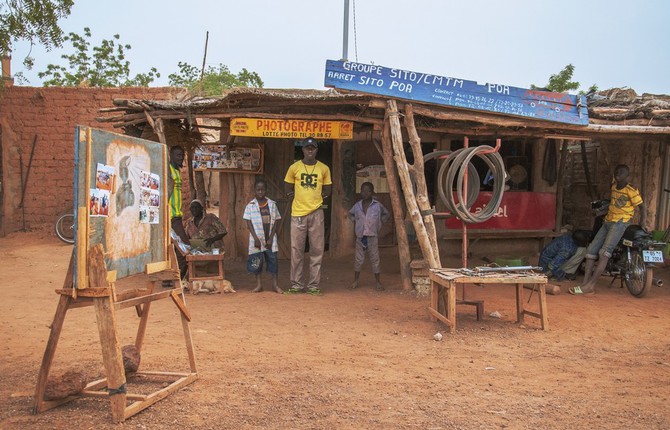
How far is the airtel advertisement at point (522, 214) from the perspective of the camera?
10.5 metres

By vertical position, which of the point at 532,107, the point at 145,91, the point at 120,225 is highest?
the point at 145,91

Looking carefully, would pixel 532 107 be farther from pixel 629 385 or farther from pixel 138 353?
pixel 138 353

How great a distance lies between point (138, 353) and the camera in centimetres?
445

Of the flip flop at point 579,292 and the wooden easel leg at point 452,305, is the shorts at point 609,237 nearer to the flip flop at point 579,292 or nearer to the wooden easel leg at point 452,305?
the flip flop at point 579,292

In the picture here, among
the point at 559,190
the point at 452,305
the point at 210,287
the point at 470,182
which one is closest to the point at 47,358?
the point at 452,305

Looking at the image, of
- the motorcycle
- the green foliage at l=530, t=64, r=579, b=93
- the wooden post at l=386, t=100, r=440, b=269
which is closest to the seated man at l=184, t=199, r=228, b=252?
the wooden post at l=386, t=100, r=440, b=269

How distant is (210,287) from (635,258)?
594 centimetres

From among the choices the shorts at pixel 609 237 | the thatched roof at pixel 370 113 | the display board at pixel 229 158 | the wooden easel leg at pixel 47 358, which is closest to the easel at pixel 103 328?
the wooden easel leg at pixel 47 358

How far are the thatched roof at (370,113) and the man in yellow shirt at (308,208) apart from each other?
0.60 meters

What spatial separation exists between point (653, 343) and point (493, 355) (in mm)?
1845

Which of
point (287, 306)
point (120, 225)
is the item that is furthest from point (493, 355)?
point (120, 225)

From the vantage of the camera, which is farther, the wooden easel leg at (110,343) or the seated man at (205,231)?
the seated man at (205,231)

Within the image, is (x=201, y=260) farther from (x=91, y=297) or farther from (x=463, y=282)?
(x=91, y=297)

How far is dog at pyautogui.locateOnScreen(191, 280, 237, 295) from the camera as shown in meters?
8.20
